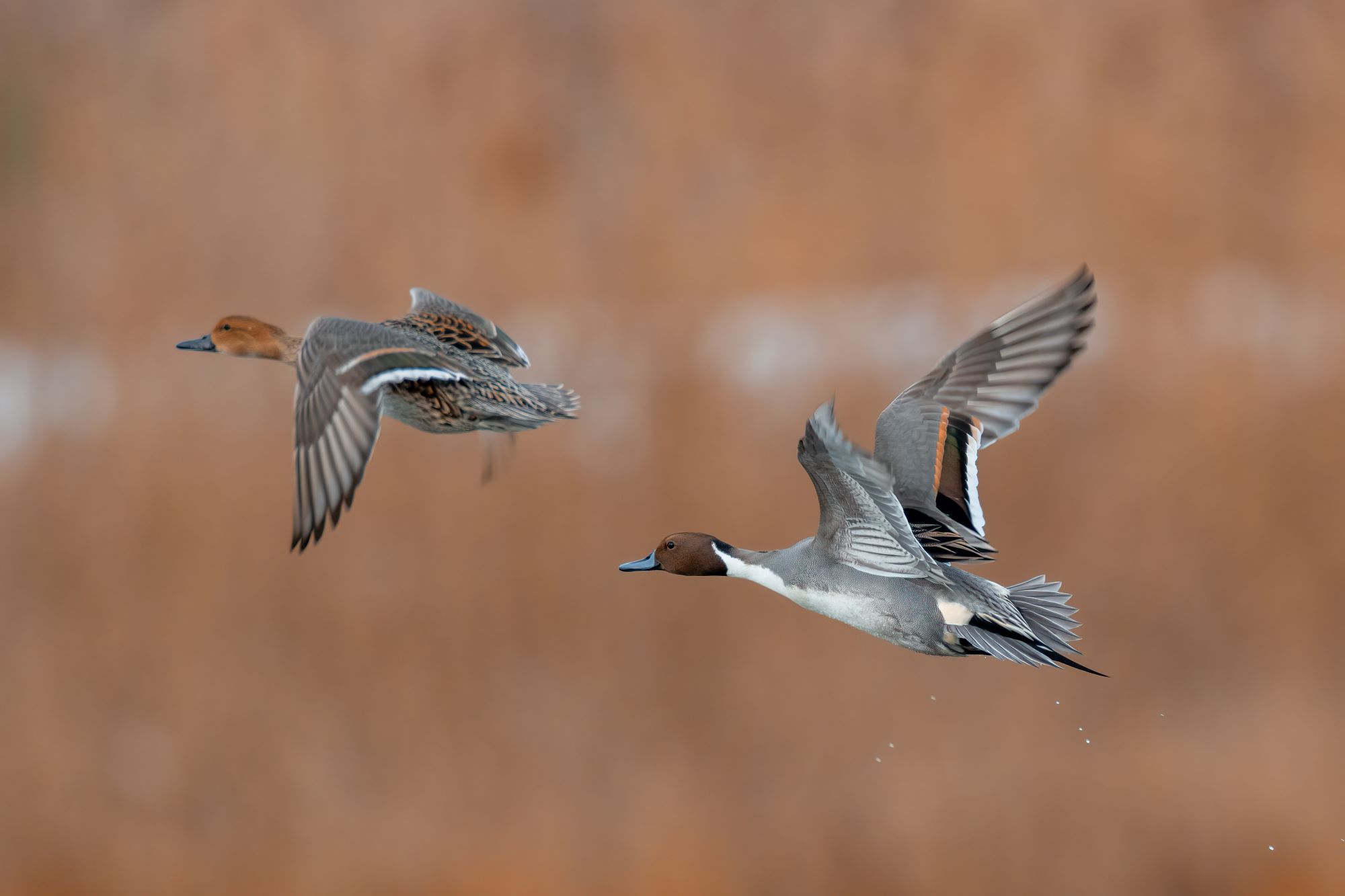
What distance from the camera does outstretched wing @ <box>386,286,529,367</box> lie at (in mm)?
2430

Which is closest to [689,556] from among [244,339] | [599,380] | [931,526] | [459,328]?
[931,526]

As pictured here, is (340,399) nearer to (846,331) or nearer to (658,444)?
(846,331)

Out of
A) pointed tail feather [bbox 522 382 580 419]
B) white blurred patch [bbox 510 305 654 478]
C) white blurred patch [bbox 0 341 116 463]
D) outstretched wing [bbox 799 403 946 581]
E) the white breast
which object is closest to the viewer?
outstretched wing [bbox 799 403 946 581]

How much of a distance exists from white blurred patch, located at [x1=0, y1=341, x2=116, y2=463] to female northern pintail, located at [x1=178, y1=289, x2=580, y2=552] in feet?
17.5

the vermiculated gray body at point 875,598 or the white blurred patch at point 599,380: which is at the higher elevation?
the white blurred patch at point 599,380

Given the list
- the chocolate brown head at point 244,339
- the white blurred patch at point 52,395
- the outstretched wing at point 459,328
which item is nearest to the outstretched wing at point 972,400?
the outstretched wing at point 459,328

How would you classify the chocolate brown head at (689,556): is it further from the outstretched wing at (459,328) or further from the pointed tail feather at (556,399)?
the outstretched wing at (459,328)

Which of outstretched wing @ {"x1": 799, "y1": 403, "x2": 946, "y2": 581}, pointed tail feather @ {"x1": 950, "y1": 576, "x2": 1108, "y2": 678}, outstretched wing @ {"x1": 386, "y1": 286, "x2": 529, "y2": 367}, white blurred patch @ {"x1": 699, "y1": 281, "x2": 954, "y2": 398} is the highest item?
white blurred patch @ {"x1": 699, "y1": 281, "x2": 954, "y2": 398}

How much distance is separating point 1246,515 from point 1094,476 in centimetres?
66

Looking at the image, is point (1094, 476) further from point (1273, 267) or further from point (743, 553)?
point (743, 553)

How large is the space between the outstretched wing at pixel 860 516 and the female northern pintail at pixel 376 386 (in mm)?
513

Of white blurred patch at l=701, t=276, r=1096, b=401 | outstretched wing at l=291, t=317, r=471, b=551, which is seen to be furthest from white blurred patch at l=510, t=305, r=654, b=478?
outstretched wing at l=291, t=317, r=471, b=551

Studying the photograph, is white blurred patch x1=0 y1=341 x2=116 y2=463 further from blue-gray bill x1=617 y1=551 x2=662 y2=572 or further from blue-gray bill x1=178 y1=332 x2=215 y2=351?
blue-gray bill x1=617 y1=551 x2=662 y2=572

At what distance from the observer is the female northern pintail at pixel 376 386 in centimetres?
184
